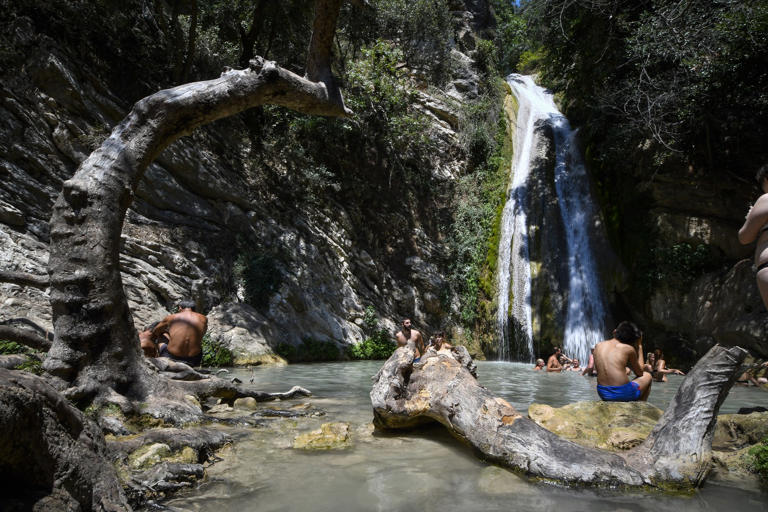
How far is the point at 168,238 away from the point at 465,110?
50.5ft

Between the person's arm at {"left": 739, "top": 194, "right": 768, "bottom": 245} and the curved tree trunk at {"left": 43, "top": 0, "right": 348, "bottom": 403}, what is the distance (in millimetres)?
4601

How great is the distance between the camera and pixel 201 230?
12266 millimetres

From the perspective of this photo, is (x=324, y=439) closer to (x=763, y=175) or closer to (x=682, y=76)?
(x=763, y=175)

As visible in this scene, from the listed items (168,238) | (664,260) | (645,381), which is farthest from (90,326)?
(664,260)

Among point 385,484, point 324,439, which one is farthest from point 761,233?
point 324,439

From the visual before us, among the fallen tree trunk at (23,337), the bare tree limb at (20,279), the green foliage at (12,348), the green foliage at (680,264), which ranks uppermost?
the green foliage at (680,264)

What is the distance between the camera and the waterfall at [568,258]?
14.5m

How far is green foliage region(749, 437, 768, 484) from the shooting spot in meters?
3.09

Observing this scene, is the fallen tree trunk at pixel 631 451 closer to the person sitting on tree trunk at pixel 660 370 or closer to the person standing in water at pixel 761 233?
the person standing in water at pixel 761 233

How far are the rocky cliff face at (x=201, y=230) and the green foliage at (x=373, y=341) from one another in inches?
11.0

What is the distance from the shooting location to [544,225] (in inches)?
680

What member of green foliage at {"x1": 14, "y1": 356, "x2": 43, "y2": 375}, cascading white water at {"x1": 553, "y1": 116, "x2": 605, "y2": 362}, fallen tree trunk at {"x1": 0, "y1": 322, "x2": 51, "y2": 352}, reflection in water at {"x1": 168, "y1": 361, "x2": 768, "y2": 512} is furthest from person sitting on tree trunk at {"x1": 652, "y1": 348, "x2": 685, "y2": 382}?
fallen tree trunk at {"x1": 0, "y1": 322, "x2": 51, "y2": 352}

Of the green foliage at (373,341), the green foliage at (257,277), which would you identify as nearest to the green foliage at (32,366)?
the green foliage at (257,277)

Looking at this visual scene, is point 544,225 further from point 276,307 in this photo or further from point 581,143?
point 276,307
